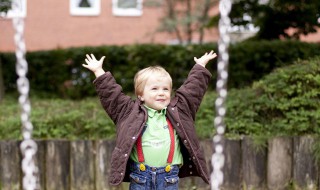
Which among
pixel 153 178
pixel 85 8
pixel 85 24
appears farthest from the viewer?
pixel 85 8

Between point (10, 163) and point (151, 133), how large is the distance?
2268 mm

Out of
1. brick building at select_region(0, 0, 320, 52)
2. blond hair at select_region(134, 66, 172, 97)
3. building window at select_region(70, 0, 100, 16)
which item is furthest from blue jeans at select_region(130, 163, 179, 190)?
building window at select_region(70, 0, 100, 16)

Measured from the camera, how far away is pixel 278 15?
7.50m

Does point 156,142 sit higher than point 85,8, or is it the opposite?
point 85,8

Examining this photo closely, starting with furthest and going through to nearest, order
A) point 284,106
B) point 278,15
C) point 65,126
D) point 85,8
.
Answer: point 85,8 < point 278,15 < point 65,126 < point 284,106

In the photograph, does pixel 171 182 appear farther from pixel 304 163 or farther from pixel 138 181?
pixel 304 163

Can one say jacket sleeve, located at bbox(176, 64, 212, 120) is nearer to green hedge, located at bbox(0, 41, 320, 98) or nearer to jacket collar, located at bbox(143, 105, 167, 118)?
jacket collar, located at bbox(143, 105, 167, 118)

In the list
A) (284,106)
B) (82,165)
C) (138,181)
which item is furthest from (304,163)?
(138,181)

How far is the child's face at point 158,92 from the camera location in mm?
3004

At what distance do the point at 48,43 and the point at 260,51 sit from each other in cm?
1101

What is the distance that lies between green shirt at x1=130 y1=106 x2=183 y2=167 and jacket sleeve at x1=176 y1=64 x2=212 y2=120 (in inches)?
6.6

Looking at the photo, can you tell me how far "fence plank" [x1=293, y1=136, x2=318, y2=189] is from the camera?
15.4 ft

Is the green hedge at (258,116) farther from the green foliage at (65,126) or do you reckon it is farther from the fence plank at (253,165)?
the fence plank at (253,165)

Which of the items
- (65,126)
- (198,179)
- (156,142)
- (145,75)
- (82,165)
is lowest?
(198,179)
